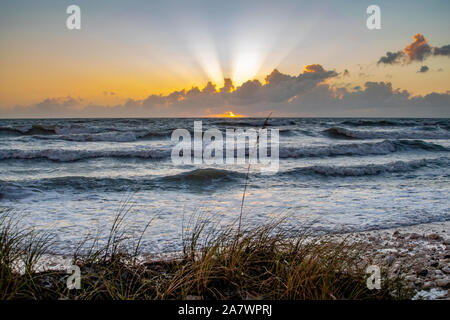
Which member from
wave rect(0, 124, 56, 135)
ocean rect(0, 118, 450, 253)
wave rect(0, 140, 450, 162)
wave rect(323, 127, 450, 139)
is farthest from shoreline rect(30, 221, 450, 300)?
wave rect(0, 124, 56, 135)

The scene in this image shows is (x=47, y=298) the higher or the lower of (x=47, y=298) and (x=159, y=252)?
the higher

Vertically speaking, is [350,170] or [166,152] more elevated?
[166,152]

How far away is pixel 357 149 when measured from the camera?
683 inches

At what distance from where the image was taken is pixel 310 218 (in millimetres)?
5645

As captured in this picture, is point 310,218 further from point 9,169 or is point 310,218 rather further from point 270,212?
point 9,169

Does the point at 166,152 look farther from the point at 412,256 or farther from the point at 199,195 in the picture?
the point at 412,256

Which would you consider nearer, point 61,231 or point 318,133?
point 61,231

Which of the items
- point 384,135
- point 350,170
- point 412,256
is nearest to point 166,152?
point 350,170

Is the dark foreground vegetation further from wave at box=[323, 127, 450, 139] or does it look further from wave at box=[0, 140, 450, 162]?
wave at box=[323, 127, 450, 139]

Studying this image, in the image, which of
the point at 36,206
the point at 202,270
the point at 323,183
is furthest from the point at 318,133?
the point at 202,270

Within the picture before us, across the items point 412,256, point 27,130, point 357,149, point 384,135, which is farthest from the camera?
point 384,135

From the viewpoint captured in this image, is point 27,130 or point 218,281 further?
point 27,130

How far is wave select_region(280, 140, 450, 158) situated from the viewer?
1593cm
